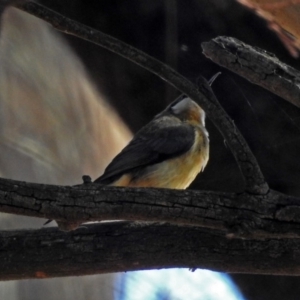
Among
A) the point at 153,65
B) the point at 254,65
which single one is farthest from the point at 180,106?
the point at 254,65

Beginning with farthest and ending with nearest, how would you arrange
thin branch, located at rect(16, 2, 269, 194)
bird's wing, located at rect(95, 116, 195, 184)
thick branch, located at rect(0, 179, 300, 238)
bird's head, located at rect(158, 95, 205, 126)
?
bird's head, located at rect(158, 95, 205, 126)
bird's wing, located at rect(95, 116, 195, 184)
thin branch, located at rect(16, 2, 269, 194)
thick branch, located at rect(0, 179, 300, 238)

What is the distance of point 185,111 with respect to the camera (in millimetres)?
4297

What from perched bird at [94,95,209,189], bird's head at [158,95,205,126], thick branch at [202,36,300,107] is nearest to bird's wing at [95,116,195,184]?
perched bird at [94,95,209,189]

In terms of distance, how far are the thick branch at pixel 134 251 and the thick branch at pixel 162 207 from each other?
16cm

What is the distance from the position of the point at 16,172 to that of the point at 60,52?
93 centimetres

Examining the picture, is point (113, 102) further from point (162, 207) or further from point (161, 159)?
point (162, 207)

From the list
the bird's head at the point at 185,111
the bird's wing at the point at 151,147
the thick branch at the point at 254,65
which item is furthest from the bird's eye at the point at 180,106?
the thick branch at the point at 254,65

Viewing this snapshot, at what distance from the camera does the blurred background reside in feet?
12.2

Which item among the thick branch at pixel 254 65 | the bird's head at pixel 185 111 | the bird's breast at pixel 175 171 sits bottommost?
the thick branch at pixel 254 65

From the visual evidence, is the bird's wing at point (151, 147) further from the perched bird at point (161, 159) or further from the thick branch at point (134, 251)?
the thick branch at point (134, 251)

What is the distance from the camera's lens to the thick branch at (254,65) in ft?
6.91

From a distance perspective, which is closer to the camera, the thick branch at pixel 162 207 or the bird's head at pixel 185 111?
the thick branch at pixel 162 207

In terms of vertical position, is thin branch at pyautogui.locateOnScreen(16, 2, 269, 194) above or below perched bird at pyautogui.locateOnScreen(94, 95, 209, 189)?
below

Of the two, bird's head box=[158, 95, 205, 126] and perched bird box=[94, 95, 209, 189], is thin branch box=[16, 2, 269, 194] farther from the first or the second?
bird's head box=[158, 95, 205, 126]
